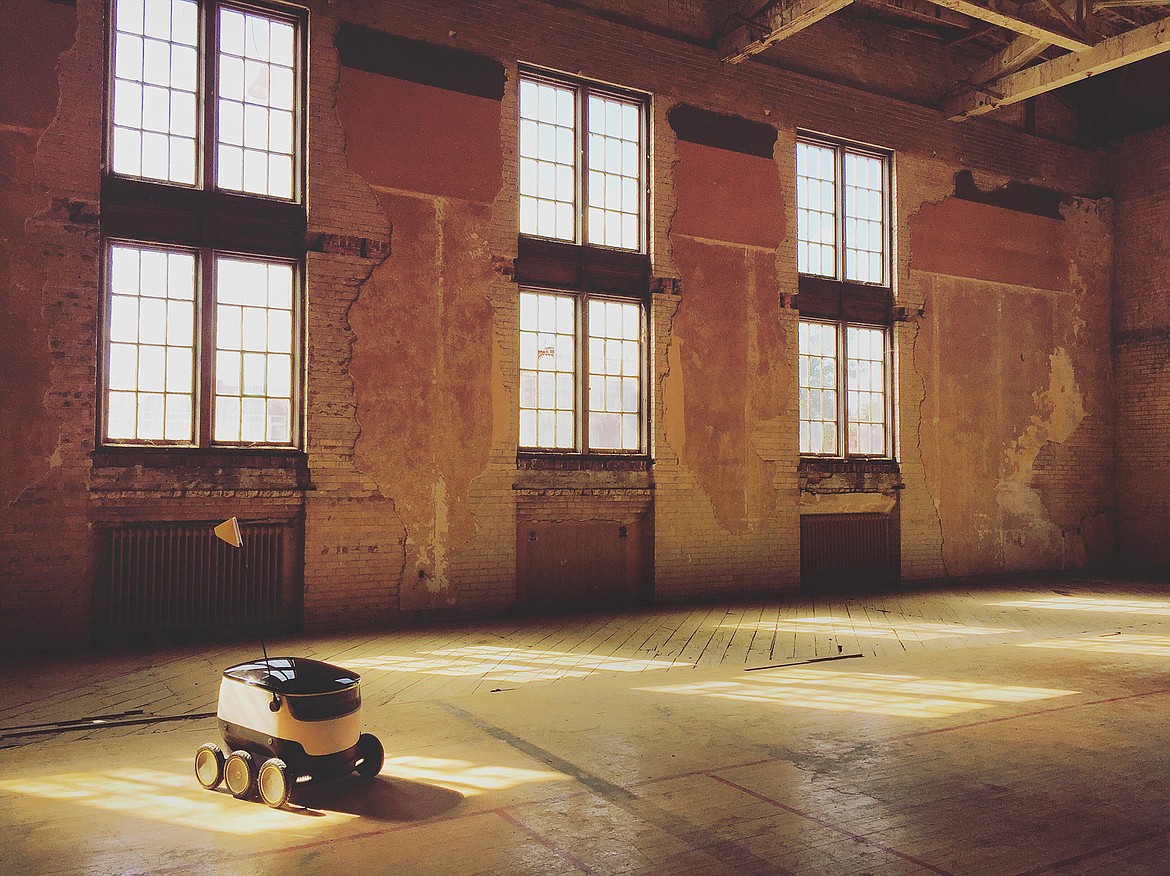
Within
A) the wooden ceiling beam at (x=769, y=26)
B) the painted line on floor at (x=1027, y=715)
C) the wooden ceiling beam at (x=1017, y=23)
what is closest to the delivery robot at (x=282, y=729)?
the painted line on floor at (x=1027, y=715)

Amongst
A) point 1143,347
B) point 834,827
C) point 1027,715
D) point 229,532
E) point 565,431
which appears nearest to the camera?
point 834,827

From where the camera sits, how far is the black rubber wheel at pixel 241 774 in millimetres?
3814

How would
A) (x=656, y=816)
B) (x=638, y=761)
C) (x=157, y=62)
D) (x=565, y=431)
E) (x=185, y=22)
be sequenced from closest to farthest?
(x=656, y=816) → (x=638, y=761) → (x=157, y=62) → (x=185, y=22) → (x=565, y=431)

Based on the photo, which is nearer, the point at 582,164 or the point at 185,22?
the point at 185,22

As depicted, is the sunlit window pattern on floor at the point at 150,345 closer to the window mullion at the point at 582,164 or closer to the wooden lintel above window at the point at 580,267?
the wooden lintel above window at the point at 580,267

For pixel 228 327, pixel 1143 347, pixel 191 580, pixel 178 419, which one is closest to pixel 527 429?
pixel 228 327

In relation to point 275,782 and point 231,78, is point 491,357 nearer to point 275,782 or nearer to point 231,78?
point 231,78

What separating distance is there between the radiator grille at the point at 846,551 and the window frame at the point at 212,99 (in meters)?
7.10

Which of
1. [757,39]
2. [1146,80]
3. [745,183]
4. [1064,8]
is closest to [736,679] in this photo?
[745,183]

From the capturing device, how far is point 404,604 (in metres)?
8.55

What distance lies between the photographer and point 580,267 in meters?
9.67

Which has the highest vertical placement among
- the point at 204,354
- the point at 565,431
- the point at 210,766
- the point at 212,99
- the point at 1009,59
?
the point at 1009,59

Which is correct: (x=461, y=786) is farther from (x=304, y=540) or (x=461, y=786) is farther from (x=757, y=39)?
(x=757, y=39)

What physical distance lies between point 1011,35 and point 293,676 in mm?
12804
